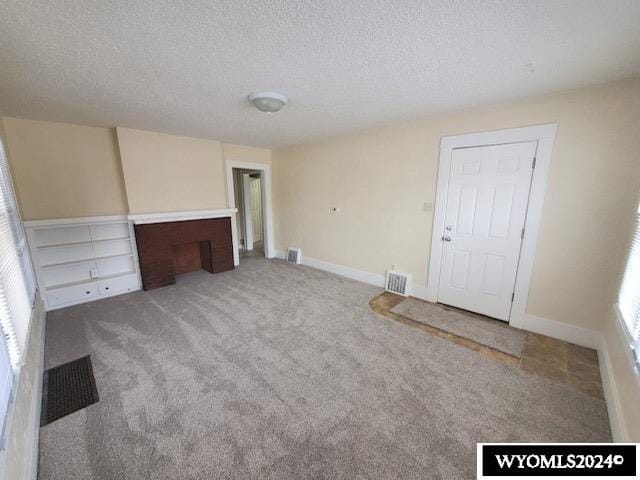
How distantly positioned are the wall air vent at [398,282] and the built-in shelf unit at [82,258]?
12.4 ft

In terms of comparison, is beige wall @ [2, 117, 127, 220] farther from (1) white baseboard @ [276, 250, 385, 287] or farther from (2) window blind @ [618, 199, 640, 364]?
(2) window blind @ [618, 199, 640, 364]

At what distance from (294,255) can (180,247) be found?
6.85 ft

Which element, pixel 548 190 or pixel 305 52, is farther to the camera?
pixel 548 190

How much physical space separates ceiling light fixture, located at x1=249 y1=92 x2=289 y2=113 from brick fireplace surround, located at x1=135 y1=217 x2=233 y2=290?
2.55 m

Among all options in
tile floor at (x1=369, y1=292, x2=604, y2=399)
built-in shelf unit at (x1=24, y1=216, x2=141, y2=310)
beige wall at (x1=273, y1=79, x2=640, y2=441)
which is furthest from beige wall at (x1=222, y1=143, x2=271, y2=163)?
tile floor at (x1=369, y1=292, x2=604, y2=399)

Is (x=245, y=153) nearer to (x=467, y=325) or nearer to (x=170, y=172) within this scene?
(x=170, y=172)

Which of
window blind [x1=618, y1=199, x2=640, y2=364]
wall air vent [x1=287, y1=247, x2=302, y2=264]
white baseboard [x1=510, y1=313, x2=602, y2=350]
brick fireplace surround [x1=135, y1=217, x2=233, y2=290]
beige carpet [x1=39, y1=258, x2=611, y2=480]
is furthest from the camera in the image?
wall air vent [x1=287, y1=247, x2=302, y2=264]

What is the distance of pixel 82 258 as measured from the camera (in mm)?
3338

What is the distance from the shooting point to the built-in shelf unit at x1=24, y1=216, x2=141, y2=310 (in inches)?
120

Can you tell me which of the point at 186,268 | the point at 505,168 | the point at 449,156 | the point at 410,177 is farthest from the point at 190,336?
the point at 505,168

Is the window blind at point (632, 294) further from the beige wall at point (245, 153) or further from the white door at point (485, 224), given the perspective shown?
the beige wall at point (245, 153)

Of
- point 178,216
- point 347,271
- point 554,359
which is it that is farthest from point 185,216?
point 554,359

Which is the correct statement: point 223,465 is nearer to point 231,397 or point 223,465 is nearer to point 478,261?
point 231,397

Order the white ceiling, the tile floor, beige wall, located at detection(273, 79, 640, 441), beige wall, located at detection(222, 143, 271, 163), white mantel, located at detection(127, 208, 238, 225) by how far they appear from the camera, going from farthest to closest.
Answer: beige wall, located at detection(222, 143, 271, 163) → white mantel, located at detection(127, 208, 238, 225) → beige wall, located at detection(273, 79, 640, 441) → the tile floor → the white ceiling
